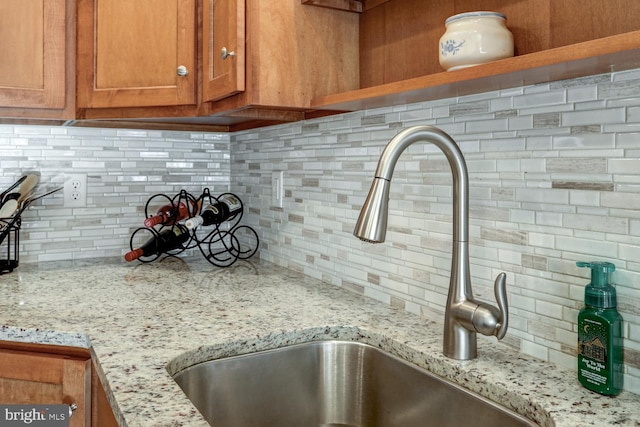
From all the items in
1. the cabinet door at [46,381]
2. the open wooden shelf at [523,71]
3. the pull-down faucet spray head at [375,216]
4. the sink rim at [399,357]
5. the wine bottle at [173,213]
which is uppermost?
the open wooden shelf at [523,71]

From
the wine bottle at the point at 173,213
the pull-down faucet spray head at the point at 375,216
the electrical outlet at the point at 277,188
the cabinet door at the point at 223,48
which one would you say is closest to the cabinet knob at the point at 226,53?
the cabinet door at the point at 223,48

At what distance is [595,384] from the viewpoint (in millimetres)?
799

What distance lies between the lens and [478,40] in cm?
89

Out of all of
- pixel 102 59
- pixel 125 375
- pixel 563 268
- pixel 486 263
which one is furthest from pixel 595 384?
pixel 102 59

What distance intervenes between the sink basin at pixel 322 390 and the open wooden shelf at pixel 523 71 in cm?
53

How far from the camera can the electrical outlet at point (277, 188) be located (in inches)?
71.7

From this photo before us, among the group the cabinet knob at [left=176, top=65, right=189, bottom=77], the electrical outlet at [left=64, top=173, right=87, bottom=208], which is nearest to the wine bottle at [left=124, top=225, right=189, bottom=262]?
the electrical outlet at [left=64, top=173, right=87, bottom=208]

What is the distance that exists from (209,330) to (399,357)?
40 centimetres

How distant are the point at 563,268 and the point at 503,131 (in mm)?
277

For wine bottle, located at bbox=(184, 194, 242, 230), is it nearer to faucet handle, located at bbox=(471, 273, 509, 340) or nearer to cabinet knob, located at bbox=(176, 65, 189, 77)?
cabinet knob, located at bbox=(176, 65, 189, 77)

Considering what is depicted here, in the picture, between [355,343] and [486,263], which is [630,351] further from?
[355,343]

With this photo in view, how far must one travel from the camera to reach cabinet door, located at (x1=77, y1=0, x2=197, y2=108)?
61.9 inches

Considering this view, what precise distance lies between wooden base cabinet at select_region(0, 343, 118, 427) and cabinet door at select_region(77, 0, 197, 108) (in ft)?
2.61

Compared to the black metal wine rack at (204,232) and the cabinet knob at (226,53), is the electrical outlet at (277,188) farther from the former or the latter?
the cabinet knob at (226,53)
